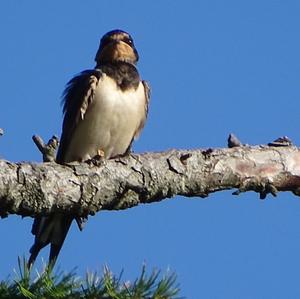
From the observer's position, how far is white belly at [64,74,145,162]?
6.27m

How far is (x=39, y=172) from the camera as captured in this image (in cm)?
373

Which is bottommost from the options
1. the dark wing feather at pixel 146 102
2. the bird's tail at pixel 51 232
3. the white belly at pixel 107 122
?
the bird's tail at pixel 51 232

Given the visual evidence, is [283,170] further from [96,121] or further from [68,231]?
[96,121]

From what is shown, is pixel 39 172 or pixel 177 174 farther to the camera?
pixel 177 174

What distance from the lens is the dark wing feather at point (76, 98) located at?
6.23m

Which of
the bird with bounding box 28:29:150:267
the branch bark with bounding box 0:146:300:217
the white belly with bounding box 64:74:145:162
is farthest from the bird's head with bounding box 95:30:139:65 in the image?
the branch bark with bounding box 0:146:300:217

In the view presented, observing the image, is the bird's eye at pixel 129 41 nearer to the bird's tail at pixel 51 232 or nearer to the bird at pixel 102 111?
the bird at pixel 102 111

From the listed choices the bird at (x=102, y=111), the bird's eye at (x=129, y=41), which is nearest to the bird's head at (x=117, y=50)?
the bird's eye at (x=129, y=41)

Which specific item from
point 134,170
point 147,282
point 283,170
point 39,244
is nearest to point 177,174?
point 134,170

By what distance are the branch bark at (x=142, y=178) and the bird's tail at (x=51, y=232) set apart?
109 cm

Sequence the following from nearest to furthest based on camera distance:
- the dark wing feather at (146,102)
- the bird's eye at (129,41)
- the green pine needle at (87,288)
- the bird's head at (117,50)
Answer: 1. the green pine needle at (87,288)
2. the dark wing feather at (146,102)
3. the bird's head at (117,50)
4. the bird's eye at (129,41)

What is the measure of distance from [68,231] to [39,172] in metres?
1.86

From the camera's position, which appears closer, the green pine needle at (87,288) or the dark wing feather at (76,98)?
the green pine needle at (87,288)

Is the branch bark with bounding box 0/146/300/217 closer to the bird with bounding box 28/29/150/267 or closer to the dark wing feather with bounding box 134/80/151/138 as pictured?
the bird with bounding box 28/29/150/267
